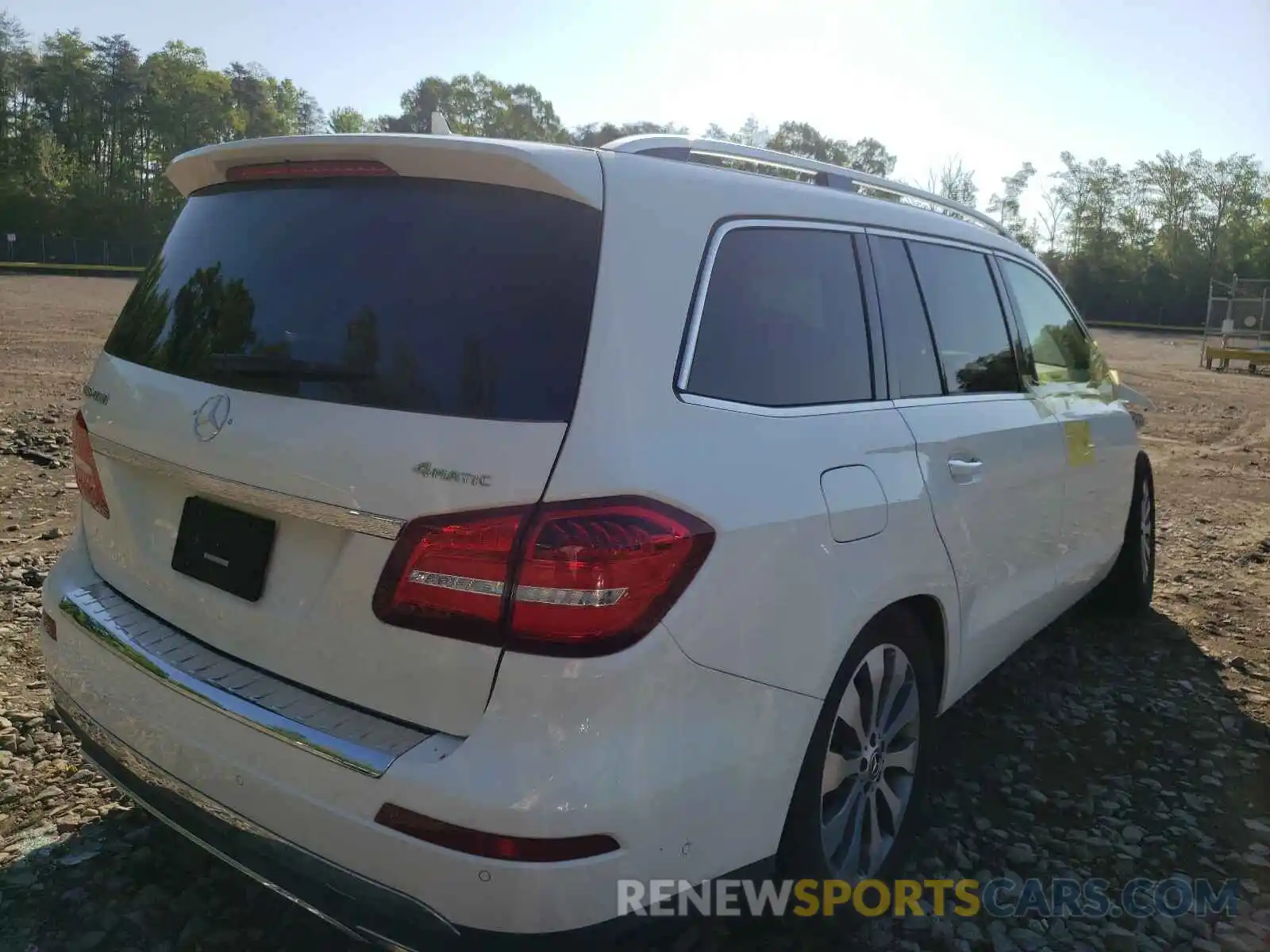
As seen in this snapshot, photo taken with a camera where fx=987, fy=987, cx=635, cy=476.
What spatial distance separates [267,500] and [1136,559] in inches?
177

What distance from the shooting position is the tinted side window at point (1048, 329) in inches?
151

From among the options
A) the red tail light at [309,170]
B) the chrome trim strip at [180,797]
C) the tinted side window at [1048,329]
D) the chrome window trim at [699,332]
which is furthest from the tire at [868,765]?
the tinted side window at [1048,329]

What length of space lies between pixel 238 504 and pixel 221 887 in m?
1.22

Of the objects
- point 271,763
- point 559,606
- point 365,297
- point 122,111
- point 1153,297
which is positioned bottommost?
point 271,763

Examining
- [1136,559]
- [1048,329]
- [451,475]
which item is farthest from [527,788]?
[1136,559]

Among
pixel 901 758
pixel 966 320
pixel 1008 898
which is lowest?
pixel 1008 898

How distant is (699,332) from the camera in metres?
2.11

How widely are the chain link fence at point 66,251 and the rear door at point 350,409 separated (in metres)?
69.5

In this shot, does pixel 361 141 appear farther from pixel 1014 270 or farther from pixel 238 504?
pixel 1014 270

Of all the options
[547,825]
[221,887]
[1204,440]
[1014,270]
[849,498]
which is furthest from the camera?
[1204,440]

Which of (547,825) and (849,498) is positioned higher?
(849,498)

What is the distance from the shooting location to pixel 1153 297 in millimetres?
68688

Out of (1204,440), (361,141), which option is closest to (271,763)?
(361,141)

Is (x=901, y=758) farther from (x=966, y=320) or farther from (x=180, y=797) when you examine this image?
(x=180, y=797)
